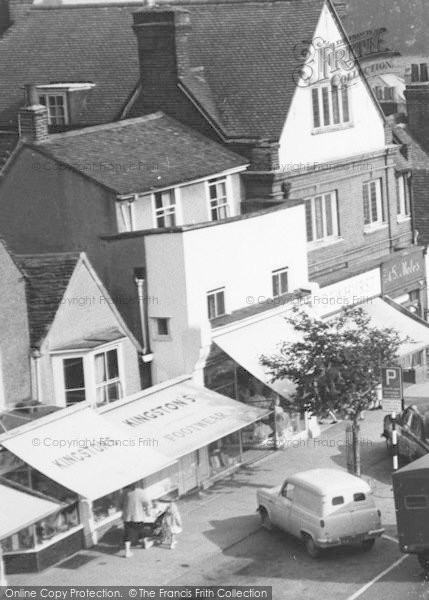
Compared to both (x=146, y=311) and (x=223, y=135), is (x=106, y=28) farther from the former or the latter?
(x=146, y=311)

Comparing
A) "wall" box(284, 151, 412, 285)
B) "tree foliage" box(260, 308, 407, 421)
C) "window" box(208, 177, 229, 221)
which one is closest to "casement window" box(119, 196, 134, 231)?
"window" box(208, 177, 229, 221)

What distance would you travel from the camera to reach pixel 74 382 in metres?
36.1

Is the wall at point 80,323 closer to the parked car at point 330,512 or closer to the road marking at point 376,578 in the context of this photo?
the parked car at point 330,512

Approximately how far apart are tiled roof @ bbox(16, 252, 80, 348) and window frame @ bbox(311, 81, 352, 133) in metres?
13.5

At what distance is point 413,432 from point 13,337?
38.7 feet

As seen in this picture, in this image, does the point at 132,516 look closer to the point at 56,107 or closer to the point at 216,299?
the point at 216,299

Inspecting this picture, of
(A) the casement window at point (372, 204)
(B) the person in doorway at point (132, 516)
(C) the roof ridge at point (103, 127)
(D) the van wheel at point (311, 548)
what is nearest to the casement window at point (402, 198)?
(A) the casement window at point (372, 204)

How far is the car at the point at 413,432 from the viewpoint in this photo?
1523 inches

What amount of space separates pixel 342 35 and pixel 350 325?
10.4 m

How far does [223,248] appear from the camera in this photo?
39531 mm

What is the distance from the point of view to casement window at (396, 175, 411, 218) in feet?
172

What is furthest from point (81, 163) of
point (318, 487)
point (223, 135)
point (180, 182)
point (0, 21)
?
point (0, 21)

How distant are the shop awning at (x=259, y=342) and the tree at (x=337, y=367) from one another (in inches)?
50.1

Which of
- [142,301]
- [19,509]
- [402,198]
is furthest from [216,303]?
[402,198]
